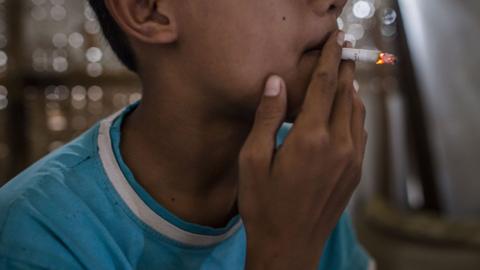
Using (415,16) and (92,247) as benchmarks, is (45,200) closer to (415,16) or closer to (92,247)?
(92,247)

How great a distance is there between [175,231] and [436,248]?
164cm

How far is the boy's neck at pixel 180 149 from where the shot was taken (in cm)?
84

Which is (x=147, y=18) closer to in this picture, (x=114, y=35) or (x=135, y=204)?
(x=114, y=35)

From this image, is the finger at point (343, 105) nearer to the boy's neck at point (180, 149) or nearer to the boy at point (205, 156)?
the boy at point (205, 156)

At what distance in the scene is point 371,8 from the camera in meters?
2.15

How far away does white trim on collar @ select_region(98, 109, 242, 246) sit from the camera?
0.79 meters

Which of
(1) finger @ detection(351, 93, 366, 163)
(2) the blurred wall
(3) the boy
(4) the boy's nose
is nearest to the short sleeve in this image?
(3) the boy

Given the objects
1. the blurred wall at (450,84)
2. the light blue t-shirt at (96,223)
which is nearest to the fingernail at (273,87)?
the light blue t-shirt at (96,223)

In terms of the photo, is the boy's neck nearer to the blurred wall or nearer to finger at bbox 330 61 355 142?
finger at bbox 330 61 355 142

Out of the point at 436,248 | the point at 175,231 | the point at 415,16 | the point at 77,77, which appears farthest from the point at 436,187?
the point at 175,231

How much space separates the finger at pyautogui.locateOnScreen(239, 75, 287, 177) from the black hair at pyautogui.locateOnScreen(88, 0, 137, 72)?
0.27 meters

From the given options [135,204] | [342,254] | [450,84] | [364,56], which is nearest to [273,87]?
[364,56]

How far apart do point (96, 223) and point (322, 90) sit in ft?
1.14

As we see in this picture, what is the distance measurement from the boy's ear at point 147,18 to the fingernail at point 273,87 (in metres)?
0.16
